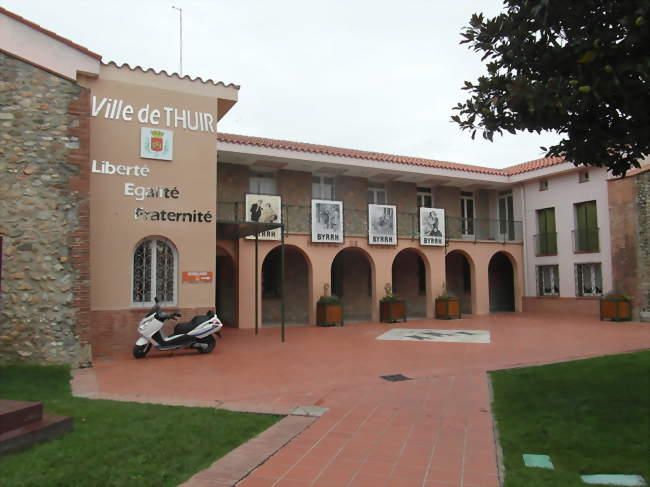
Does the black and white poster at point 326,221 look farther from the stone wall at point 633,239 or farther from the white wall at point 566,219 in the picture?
the stone wall at point 633,239

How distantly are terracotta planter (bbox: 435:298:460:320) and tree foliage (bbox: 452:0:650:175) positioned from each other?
41.2 ft

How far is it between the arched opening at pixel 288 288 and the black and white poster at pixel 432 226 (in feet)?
14.7

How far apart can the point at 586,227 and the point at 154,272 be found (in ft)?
50.3

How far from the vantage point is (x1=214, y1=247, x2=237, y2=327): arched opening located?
15.9 m

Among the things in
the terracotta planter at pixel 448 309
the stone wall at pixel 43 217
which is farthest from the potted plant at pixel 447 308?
the stone wall at pixel 43 217

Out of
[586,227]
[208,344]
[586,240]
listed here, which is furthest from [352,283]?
[208,344]

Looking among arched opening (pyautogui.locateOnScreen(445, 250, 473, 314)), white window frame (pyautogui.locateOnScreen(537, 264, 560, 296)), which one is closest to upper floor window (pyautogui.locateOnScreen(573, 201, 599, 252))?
white window frame (pyautogui.locateOnScreen(537, 264, 560, 296))

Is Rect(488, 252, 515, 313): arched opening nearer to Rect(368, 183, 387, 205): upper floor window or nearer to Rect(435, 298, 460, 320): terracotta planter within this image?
Rect(435, 298, 460, 320): terracotta planter

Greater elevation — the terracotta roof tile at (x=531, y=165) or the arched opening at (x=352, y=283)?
the terracotta roof tile at (x=531, y=165)

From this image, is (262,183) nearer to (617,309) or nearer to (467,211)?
(467,211)

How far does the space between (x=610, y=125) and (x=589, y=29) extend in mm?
961

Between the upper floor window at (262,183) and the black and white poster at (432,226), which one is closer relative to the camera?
the upper floor window at (262,183)

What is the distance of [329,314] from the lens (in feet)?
50.6

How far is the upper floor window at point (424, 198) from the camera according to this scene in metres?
19.9
